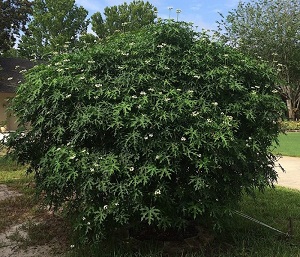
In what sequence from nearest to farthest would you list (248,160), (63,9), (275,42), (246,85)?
(248,160) → (246,85) → (275,42) → (63,9)

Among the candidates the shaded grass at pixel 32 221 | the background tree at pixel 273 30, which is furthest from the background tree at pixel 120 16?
the shaded grass at pixel 32 221

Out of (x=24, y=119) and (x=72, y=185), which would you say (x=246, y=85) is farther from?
(x=24, y=119)

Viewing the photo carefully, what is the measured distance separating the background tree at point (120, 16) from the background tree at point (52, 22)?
1.50 metres

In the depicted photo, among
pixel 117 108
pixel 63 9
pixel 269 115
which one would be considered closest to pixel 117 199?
pixel 117 108

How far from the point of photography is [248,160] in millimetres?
3590

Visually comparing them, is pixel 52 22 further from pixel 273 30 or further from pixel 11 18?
pixel 273 30

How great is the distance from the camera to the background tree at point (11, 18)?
73.6ft

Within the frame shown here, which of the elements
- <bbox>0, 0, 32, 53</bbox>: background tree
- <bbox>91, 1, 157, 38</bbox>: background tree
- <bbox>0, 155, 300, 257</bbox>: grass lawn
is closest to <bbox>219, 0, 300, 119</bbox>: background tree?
<bbox>91, 1, 157, 38</bbox>: background tree

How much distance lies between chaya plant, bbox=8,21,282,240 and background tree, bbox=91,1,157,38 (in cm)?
3309

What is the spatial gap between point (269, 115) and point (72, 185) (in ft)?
6.52

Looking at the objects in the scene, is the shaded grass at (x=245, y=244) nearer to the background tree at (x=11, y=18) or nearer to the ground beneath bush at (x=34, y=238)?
the ground beneath bush at (x=34, y=238)

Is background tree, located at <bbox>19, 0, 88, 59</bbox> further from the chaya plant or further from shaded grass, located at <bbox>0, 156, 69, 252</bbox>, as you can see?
the chaya plant

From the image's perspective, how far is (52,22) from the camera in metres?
34.2

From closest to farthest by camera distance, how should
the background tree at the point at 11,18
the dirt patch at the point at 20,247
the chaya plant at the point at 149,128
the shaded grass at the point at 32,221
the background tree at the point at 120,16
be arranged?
the chaya plant at the point at 149,128, the dirt patch at the point at 20,247, the shaded grass at the point at 32,221, the background tree at the point at 11,18, the background tree at the point at 120,16
